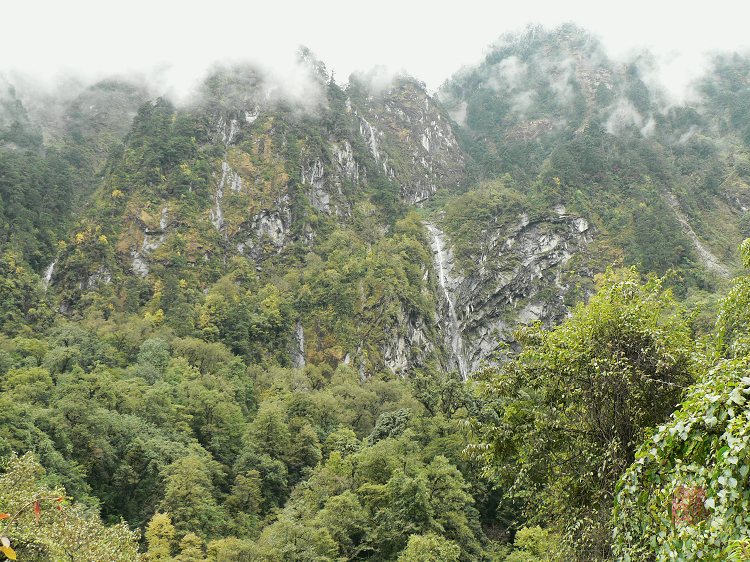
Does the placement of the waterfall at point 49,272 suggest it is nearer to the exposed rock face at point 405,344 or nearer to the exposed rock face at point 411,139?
the exposed rock face at point 405,344

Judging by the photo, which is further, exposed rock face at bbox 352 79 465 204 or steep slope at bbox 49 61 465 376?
exposed rock face at bbox 352 79 465 204

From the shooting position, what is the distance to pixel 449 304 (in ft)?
347

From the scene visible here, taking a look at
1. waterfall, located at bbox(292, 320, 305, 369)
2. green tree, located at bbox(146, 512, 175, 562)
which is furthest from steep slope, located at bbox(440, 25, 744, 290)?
green tree, located at bbox(146, 512, 175, 562)

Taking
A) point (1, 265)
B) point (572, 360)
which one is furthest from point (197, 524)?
point (1, 265)

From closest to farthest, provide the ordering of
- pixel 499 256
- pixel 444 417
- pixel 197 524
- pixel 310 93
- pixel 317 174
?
pixel 197 524, pixel 444 417, pixel 499 256, pixel 317 174, pixel 310 93

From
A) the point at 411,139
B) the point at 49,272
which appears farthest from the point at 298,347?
the point at 411,139

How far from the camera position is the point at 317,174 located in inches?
4811

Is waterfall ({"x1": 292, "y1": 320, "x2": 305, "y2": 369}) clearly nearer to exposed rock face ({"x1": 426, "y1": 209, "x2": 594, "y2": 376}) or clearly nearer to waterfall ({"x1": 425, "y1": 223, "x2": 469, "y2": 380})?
exposed rock face ({"x1": 426, "y1": 209, "x2": 594, "y2": 376})

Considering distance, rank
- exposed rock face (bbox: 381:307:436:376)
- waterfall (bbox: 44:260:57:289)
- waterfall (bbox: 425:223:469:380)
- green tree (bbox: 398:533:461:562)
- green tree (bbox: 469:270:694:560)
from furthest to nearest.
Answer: waterfall (bbox: 425:223:469:380), waterfall (bbox: 44:260:57:289), exposed rock face (bbox: 381:307:436:376), green tree (bbox: 398:533:461:562), green tree (bbox: 469:270:694:560)

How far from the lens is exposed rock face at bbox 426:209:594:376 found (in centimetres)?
10244

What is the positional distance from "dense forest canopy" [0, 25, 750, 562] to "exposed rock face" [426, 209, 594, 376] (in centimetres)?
60

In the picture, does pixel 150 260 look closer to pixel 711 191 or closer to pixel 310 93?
pixel 310 93

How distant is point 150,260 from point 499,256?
235 ft

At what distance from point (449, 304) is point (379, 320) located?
2210cm
